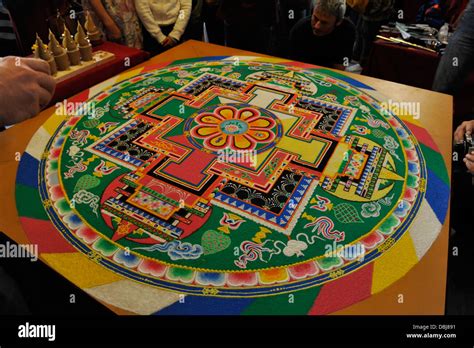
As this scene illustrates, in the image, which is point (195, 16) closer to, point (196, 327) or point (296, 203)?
point (296, 203)

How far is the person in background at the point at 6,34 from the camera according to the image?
9.34 feet

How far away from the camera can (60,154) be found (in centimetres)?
144

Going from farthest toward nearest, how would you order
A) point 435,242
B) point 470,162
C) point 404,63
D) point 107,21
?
point 404,63 → point 107,21 → point 470,162 → point 435,242

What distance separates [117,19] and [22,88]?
1.86 meters

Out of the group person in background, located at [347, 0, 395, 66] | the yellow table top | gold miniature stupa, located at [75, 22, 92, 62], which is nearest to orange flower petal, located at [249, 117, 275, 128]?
the yellow table top

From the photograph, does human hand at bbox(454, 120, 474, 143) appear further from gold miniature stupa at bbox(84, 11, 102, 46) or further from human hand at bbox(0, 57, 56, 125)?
gold miniature stupa at bbox(84, 11, 102, 46)

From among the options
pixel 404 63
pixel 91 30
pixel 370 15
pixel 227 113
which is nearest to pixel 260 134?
pixel 227 113

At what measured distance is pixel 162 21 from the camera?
2803 mm

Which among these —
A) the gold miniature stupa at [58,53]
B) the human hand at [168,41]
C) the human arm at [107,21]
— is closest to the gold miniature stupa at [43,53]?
the gold miniature stupa at [58,53]

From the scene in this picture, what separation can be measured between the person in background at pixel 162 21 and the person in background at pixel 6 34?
3.21ft

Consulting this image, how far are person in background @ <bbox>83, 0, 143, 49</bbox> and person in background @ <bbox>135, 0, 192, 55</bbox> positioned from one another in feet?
0.22

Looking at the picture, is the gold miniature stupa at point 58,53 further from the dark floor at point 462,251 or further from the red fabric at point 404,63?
the red fabric at point 404,63

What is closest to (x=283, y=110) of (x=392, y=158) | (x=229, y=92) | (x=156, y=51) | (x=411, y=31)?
(x=229, y=92)

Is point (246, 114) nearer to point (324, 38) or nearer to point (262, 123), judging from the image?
point (262, 123)
